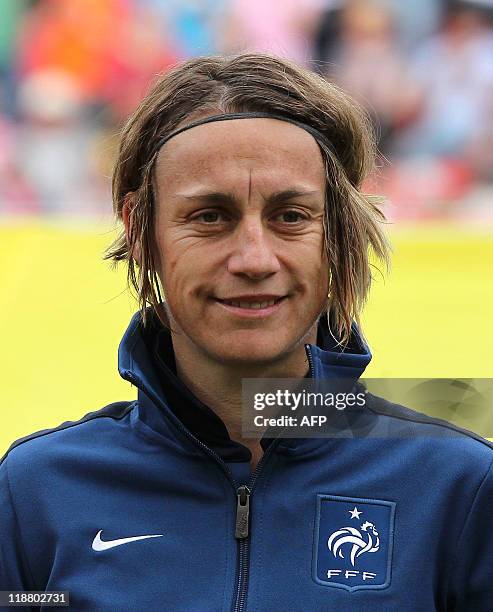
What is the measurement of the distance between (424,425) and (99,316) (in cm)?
323

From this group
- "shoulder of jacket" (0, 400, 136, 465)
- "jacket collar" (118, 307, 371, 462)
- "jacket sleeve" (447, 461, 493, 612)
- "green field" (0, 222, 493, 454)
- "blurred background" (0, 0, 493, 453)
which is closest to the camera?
"jacket sleeve" (447, 461, 493, 612)

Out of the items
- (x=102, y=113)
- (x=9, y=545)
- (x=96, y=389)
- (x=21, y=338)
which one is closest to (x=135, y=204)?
(x=9, y=545)

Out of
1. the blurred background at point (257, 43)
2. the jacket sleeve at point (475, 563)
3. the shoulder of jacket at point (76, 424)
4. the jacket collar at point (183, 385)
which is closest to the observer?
the jacket sleeve at point (475, 563)

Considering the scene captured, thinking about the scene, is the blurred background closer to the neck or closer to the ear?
the ear

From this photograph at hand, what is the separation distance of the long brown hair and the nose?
134mm

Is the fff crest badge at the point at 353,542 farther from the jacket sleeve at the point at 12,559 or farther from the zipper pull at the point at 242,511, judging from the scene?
the jacket sleeve at the point at 12,559

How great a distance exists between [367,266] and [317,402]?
0.26 metres

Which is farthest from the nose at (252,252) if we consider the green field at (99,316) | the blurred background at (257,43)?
the blurred background at (257,43)

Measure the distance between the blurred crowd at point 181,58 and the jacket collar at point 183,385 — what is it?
468 cm

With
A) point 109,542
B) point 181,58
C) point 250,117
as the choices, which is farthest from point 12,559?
point 181,58

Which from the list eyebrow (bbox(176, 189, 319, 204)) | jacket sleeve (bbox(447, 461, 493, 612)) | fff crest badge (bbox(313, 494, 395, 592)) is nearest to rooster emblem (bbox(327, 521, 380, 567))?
fff crest badge (bbox(313, 494, 395, 592))

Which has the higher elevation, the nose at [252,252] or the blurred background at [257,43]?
the blurred background at [257,43]

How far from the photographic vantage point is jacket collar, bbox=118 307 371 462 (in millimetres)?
1738

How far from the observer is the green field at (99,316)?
4137 millimetres
